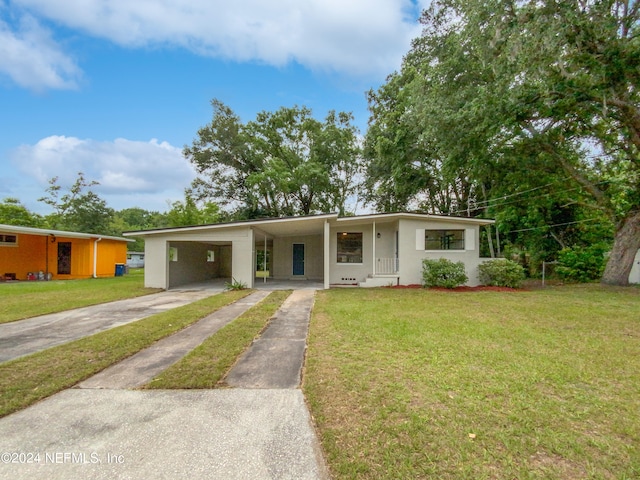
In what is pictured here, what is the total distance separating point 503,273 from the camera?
1078 cm

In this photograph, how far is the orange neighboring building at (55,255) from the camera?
13887mm

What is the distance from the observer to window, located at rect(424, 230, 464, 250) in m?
11.6

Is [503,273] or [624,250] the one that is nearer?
[503,273]

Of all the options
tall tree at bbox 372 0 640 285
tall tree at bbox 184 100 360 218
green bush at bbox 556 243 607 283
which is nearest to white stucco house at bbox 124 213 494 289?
tall tree at bbox 372 0 640 285

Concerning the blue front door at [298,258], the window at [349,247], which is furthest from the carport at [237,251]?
the window at [349,247]

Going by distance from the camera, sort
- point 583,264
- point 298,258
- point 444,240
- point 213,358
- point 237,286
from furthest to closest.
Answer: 1. point 298,258
2. point 583,264
3. point 444,240
4. point 237,286
5. point 213,358

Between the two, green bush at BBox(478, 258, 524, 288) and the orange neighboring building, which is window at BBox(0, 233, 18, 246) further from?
green bush at BBox(478, 258, 524, 288)

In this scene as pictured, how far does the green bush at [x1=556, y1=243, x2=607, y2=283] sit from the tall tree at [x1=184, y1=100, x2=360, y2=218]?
555 inches

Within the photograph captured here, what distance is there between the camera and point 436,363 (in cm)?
350

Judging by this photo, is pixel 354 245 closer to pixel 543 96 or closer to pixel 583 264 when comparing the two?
pixel 543 96

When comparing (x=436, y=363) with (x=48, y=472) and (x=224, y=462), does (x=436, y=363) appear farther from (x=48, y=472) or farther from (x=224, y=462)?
(x=48, y=472)

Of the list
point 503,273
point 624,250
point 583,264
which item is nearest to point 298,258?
point 503,273

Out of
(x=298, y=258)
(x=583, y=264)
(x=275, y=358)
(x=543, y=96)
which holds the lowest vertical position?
(x=275, y=358)

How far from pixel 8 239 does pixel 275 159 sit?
47.7 feet
